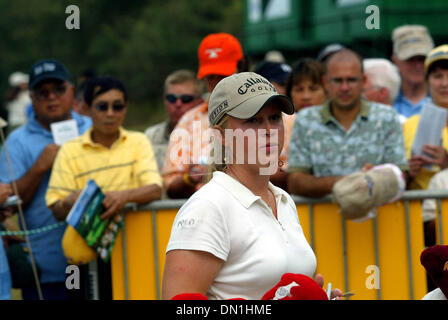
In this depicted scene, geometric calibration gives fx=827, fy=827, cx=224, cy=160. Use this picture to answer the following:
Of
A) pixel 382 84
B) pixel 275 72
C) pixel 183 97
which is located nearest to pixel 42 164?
pixel 183 97

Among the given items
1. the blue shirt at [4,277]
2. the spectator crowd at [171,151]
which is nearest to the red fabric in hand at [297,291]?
the spectator crowd at [171,151]

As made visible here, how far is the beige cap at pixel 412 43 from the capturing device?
7.52 meters

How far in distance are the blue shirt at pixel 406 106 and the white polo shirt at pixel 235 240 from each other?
4.64 metres

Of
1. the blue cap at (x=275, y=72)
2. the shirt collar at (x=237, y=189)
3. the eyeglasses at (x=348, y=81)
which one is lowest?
the shirt collar at (x=237, y=189)

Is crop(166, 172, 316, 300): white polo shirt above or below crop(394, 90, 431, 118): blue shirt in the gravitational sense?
below

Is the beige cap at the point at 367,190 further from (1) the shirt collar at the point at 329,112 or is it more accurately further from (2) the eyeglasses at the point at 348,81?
(2) the eyeglasses at the point at 348,81

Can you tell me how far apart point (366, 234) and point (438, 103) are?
1.42m

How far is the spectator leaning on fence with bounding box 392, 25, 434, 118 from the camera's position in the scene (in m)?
7.50

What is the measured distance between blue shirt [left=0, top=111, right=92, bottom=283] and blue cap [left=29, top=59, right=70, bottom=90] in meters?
0.32

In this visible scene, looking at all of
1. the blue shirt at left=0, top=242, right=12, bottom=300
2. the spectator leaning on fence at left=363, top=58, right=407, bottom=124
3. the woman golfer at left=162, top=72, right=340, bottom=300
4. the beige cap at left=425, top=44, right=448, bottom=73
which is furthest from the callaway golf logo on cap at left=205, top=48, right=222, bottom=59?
the woman golfer at left=162, top=72, right=340, bottom=300

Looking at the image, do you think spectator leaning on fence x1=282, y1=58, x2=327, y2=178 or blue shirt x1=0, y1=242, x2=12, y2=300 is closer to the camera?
blue shirt x1=0, y1=242, x2=12, y2=300

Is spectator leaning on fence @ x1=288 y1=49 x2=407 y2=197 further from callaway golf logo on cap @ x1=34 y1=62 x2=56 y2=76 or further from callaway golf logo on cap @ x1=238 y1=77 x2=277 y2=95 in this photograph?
callaway golf logo on cap @ x1=238 y1=77 x2=277 y2=95

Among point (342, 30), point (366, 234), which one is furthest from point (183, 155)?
point (342, 30)
